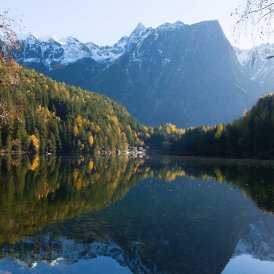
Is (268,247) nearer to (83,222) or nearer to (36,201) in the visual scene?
(83,222)

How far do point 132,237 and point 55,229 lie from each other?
6142 millimetres

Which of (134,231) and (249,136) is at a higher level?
(249,136)

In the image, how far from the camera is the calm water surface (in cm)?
2294

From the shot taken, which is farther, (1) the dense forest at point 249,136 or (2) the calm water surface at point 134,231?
(1) the dense forest at point 249,136

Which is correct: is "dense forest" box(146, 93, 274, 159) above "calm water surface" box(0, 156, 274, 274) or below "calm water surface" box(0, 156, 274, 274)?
above

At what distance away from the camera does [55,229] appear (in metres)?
29.8

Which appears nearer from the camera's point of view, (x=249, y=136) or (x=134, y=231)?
(x=134, y=231)

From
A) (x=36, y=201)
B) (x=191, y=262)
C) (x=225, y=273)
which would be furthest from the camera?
(x=36, y=201)

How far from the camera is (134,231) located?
30.1 meters

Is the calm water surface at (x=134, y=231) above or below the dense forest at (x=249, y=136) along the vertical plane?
below

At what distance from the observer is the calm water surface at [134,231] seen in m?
22.9

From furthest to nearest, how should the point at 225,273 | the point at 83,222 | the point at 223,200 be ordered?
the point at 223,200 → the point at 83,222 → the point at 225,273

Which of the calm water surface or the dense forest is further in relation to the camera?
the dense forest

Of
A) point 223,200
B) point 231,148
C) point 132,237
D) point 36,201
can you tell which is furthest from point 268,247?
point 231,148
